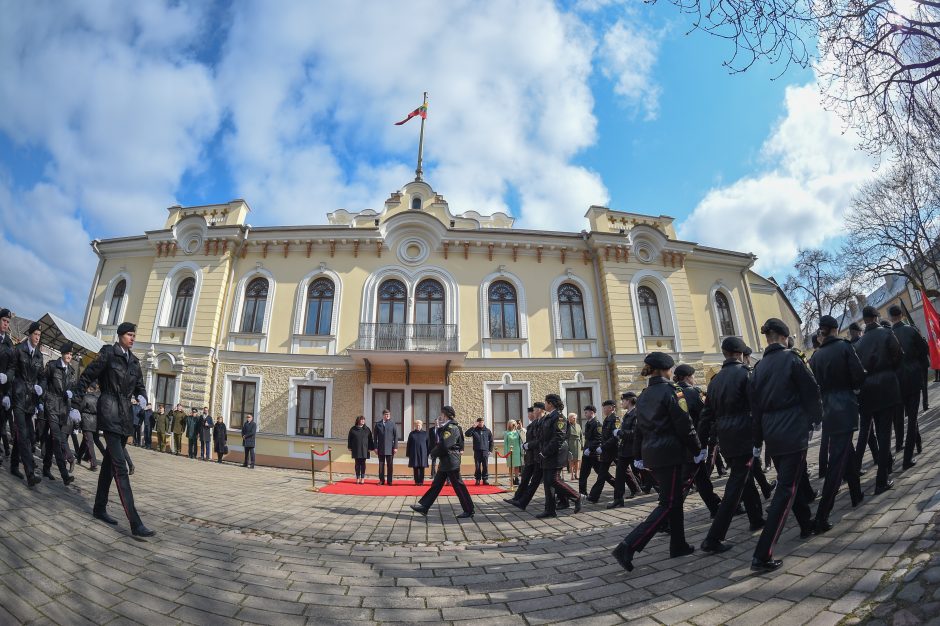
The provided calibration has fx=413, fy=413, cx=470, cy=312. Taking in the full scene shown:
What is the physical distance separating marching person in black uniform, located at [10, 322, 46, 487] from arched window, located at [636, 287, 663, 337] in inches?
676

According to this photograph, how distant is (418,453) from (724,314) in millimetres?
15404

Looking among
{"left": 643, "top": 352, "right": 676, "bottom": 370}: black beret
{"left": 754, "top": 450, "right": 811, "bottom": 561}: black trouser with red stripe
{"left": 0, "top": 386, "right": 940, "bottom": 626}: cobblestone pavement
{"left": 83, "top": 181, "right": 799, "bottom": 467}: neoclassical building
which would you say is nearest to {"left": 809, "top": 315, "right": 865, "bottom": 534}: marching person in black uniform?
{"left": 0, "top": 386, "right": 940, "bottom": 626}: cobblestone pavement

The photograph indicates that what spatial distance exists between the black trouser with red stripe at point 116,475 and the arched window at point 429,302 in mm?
11760

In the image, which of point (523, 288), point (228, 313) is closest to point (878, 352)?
point (523, 288)

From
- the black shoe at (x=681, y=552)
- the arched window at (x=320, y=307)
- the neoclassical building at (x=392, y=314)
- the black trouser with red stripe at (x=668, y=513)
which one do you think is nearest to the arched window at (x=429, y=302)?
the neoclassical building at (x=392, y=314)

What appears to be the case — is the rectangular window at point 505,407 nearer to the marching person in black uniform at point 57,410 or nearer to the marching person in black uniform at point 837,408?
the marching person in black uniform at point 837,408

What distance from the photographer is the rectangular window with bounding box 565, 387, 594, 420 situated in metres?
15.8

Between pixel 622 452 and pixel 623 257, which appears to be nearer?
pixel 622 452

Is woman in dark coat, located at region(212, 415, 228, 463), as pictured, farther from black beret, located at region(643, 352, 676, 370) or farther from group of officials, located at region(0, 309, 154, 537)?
black beret, located at region(643, 352, 676, 370)

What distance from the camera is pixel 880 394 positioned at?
4777 mm

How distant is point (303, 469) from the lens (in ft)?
46.5

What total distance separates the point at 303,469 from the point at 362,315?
579 cm

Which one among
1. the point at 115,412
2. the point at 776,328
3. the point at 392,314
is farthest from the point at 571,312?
the point at 115,412

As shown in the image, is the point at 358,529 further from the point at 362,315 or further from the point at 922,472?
the point at 362,315
